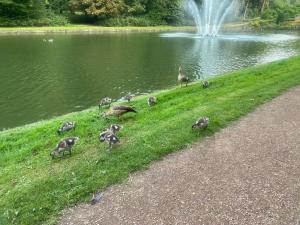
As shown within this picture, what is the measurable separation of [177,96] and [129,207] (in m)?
10.6

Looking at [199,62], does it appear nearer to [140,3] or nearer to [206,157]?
[206,157]

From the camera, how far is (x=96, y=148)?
1103cm

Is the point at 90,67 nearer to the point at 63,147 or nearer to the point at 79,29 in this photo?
the point at 63,147

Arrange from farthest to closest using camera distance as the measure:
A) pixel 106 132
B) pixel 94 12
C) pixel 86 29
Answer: pixel 94 12 < pixel 86 29 < pixel 106 132

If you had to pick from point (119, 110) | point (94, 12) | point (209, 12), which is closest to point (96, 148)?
point (119, 110)

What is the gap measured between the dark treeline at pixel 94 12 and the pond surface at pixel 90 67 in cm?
1373

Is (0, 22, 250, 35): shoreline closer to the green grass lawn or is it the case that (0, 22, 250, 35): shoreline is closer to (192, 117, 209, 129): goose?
the green grass lawn

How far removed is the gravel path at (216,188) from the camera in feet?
24.6

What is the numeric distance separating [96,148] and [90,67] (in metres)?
23.6

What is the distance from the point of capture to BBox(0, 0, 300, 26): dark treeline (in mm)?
65812

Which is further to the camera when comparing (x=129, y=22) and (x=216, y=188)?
(x=129, y=22)

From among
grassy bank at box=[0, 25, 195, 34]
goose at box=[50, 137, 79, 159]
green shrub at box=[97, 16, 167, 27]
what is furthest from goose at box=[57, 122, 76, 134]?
green shrub at box=[97, 16, 167, 27]

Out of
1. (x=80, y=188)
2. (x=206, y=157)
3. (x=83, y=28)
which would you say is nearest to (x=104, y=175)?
(x=80, y=188)

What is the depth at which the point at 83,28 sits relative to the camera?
6838 cm
